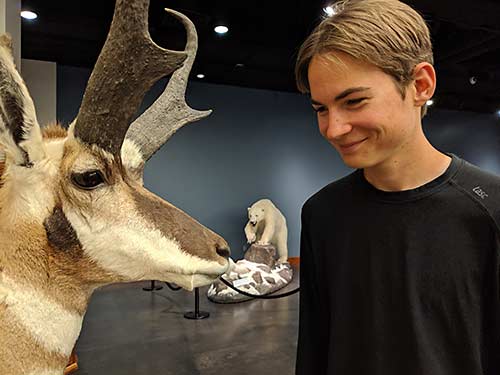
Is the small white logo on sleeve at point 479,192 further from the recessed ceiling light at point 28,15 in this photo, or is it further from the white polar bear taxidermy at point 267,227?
the white polar bear taxidermy at point 267,227

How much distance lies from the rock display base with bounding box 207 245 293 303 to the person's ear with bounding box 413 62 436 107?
10.3 feet

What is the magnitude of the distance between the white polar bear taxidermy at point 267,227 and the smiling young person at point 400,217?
4.29m

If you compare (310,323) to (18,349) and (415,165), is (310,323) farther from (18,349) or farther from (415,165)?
(18,349)

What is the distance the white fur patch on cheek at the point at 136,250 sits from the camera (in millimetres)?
831

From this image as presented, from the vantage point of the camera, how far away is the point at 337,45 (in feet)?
2.58

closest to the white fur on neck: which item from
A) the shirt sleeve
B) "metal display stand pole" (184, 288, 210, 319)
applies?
the shirt sleeve

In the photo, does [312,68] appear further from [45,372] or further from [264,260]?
[264,260]

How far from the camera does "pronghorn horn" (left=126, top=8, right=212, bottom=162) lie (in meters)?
1.08

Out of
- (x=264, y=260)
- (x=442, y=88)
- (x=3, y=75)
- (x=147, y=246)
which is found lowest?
(x=264, y=260)

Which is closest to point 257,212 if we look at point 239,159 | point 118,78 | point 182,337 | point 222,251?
point 239,159

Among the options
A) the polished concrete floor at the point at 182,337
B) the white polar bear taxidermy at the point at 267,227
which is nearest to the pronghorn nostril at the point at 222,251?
the polished concrete floor at the point at 182,337

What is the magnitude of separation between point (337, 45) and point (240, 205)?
490cm

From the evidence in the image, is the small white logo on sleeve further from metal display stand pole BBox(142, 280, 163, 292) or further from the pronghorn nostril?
metal display stand pole BBox(142, 280, 163, 292)

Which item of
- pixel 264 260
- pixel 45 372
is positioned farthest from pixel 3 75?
pixel 264 260
